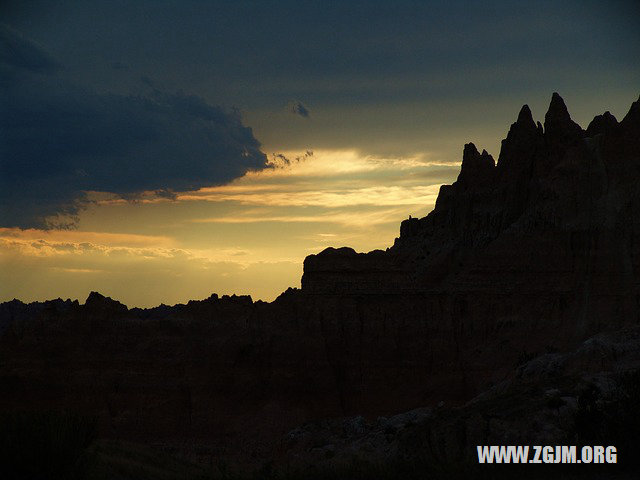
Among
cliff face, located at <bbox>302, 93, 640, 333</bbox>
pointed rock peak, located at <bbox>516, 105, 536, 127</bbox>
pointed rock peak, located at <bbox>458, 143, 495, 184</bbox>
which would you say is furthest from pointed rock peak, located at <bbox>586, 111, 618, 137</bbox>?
pointed rock peak, located at <bbox>458, 143, 495, 184</bbox>

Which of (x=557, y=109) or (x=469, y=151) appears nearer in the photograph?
(x=557, y=109)

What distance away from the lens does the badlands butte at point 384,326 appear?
319 feet

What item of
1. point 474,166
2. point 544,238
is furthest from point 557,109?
point 544,238

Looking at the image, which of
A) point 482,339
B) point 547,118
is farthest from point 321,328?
point 547,118

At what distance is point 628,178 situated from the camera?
330 ft

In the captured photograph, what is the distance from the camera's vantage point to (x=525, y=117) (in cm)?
10731

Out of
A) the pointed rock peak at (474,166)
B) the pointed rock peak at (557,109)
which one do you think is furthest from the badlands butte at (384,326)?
the pointed rock peak at (474,166)

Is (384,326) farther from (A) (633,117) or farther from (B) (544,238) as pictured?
(A) (633,117)

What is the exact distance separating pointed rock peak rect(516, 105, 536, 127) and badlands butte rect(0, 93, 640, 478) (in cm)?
24

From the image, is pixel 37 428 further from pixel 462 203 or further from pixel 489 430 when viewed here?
pixel 462 203

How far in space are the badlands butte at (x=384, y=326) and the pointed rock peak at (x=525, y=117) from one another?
0.24 metres

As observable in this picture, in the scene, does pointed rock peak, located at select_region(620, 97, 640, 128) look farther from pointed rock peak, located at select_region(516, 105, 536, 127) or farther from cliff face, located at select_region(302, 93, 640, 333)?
pointed rock peak, located at select_region(516, 105, 536, 127)

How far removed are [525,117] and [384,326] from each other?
2451 centimetres

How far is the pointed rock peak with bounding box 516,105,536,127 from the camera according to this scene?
107 m
